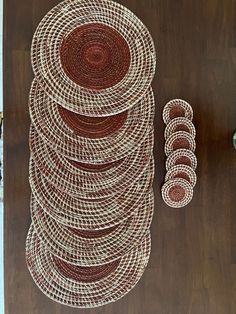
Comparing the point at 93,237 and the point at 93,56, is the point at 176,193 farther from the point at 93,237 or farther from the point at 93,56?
the point at 93,56

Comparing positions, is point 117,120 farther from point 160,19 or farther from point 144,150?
point 160,19

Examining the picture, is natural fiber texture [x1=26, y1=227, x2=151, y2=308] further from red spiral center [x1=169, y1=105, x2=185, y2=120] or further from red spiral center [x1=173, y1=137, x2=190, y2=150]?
red spiral center [x1=169, y1=105, x2=185, y2=120]

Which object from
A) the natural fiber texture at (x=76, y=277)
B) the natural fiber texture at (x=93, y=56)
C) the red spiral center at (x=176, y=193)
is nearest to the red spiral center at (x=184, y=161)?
the red spiral center at (x=176, y=193)

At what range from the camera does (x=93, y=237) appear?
168cm

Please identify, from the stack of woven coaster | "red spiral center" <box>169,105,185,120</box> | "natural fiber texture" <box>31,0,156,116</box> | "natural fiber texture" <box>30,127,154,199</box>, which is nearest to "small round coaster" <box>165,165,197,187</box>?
the stack of woven coaster

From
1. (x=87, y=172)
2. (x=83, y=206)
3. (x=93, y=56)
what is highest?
(x=93, y=56)

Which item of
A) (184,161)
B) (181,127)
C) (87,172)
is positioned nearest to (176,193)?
(184,161)

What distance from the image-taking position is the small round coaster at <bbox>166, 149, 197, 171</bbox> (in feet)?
5.59

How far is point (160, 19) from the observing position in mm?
1758

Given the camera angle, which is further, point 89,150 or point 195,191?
point 195,191

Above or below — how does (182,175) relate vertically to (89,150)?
below

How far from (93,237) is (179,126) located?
59 centimetres

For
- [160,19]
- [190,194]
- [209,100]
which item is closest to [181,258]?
[190,194]

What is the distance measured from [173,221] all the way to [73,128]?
59 cm
